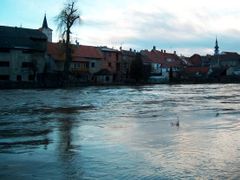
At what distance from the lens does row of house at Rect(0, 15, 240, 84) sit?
74.9m

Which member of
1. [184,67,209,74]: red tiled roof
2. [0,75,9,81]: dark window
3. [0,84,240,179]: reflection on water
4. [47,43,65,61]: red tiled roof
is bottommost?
[0,84,240,179]: reflection on water

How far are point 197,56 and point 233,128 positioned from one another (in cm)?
15247

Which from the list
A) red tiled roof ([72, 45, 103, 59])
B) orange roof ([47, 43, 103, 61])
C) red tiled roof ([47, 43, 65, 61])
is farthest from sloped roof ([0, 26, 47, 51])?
red tiled roof ([72, 45, 103, 59])

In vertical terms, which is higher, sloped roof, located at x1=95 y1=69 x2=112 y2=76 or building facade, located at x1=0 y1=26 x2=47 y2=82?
building facade, located at x1=0 y1=26 x2=47 y2=82

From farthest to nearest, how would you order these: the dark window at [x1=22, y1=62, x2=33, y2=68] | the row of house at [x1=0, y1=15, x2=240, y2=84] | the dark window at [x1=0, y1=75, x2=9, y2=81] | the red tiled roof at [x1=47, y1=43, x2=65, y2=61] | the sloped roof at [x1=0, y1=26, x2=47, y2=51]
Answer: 1. the red tiled roof at [x1=47, y1=43, x2=65, y2=61]
2. the dark window at [x1=22, y1=62, x2=33, y2=68]
3. the sloped roof at [x1=0, y1=26, x2=47, y2=51]
4. the row of house at [x1=0, y1=15, x2=240, y2=84]
5. the dark window at [x1=0, y1=75, x2=9, y2=81]

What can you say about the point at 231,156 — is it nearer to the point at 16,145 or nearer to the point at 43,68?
the point at 16,145

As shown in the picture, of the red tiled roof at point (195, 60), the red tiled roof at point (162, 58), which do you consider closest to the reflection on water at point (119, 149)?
the red tiled roof at point (162, 58)

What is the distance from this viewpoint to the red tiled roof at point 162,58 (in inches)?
5094

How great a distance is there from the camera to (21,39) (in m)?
77.4

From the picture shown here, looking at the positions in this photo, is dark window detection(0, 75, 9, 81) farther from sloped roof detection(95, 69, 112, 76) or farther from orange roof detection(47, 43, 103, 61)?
sloped roof detection(95, 69, 112, 76)

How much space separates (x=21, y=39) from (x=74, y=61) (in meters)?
15.9

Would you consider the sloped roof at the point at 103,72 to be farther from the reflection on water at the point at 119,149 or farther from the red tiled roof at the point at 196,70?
the reflection on water at the point at 119,149

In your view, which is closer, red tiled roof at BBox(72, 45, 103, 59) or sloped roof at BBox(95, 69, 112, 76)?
red tiled roof at BBox(72, 45, 103, 59)

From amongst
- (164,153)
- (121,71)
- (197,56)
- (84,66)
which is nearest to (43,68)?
(84,66)
